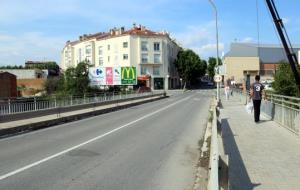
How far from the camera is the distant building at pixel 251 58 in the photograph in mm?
145500

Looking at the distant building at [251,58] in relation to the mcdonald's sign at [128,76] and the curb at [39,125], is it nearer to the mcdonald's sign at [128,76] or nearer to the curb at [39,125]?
the mcdonald's sign at [128,76]

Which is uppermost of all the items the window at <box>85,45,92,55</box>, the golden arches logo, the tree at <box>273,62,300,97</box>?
the window at <box>85,45,92,55</box>

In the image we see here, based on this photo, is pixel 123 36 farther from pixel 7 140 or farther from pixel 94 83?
pixel 7 140

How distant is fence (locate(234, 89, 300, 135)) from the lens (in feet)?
51.9

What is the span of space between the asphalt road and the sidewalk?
951 millimetres

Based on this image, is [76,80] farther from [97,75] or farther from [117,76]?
[117,76]

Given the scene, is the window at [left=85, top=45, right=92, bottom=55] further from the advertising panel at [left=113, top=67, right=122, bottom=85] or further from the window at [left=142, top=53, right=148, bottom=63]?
the advertising panel at [left=113, top=67, right=122, bottom=85]

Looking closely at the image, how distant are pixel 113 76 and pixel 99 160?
175 feet

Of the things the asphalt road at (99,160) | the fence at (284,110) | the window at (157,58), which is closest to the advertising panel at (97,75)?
the fence at (284,110)

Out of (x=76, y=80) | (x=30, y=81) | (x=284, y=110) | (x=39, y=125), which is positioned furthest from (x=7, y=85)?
(x=284, y=110)

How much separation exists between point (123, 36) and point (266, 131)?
101 meters

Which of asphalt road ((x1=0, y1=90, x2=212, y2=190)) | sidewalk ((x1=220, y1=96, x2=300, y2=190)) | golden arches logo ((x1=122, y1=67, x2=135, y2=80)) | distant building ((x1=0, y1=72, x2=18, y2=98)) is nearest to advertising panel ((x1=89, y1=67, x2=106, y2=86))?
golden arches logo ((x1=122, y1=67, x2=135, y2=80))

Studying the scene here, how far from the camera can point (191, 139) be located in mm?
16391

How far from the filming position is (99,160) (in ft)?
37.7
